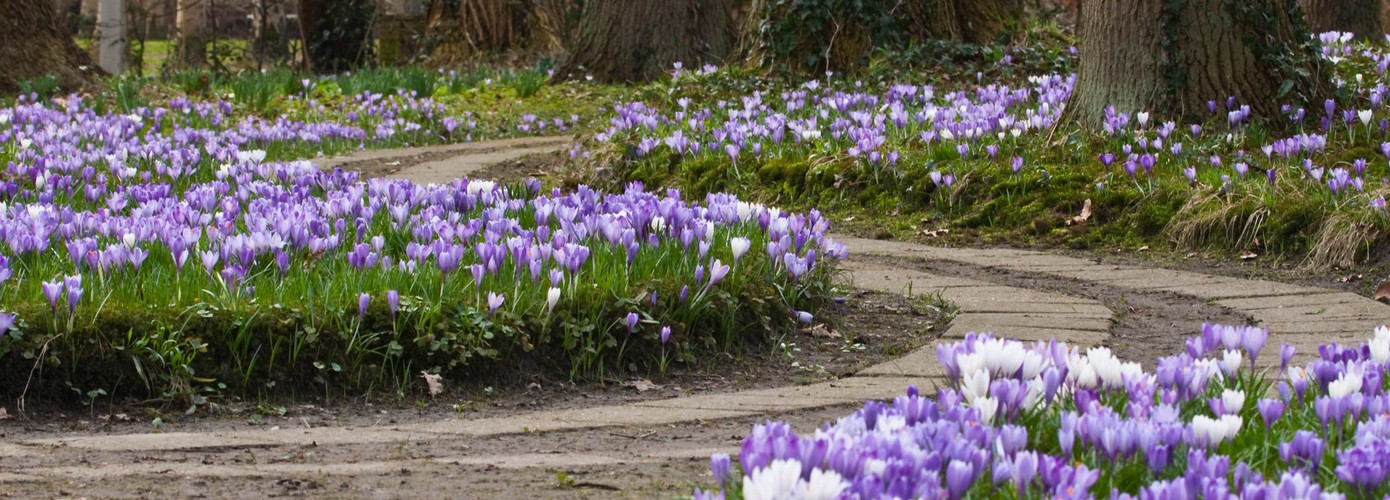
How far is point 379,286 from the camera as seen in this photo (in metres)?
4.38

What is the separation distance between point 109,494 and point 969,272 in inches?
161

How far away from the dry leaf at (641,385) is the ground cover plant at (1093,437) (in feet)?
5.13

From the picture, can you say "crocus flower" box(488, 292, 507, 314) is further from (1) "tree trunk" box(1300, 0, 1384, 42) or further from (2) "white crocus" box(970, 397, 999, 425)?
(1) "tree trunk" box(1300, 0, 1384, 42)

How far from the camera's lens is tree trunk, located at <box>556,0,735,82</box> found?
15023mm

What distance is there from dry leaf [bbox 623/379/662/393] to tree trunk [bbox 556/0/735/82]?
10690 millimetres

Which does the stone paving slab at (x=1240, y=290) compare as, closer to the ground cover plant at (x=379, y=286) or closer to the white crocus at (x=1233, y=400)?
the ground cover plant at (x=379, y=286)

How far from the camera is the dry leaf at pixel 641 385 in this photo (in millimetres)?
4398

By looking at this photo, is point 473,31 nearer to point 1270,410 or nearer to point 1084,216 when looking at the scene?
point 1084,216

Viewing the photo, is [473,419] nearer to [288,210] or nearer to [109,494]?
[109,494]

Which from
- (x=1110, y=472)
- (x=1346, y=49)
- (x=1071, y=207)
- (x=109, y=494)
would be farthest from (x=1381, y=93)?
(x=109, y=494)

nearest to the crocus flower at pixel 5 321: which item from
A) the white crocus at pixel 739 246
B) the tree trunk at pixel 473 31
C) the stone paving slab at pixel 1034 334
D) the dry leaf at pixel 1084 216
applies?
the white crocus at pixel 739 246

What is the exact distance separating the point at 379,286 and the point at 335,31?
18540 millimetres

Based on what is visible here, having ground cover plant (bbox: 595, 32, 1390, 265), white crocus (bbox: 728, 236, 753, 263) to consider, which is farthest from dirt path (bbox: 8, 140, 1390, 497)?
ground cover plant (bbox: 595, 32, 1390, 265)

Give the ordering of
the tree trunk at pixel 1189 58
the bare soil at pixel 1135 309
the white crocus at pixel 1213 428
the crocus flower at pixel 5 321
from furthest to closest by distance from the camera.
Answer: the tree trunk at pixel 1189 58
the bare soil at pixel 1135 309
the crocus flower at pixel 5 321
the white crocus at pixel 1213 428
